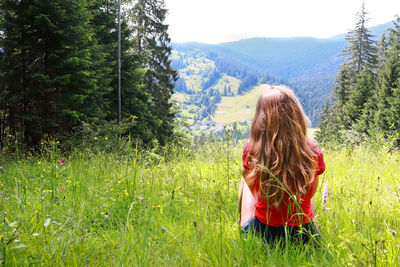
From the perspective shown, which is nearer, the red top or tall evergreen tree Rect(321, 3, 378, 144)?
the red top

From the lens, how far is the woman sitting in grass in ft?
5.74

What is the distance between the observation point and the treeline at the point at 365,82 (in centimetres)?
2738

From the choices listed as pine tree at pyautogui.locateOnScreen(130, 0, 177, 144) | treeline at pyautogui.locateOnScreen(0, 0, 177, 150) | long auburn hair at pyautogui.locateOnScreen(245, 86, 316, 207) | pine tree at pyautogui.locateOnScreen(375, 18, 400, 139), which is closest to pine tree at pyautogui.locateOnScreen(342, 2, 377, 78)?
pine tree at pyautogui.locateOnScreen(375, 18, 400, 139)

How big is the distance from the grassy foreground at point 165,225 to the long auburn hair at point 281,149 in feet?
0.90

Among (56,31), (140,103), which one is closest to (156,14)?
(140,103)

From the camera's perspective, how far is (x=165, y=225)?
2158mm

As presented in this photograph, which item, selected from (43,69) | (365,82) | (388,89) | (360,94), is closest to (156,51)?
(43,69)

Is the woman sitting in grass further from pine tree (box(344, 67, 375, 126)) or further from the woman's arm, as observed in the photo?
pine tree (box(344, 67, 375, 126))

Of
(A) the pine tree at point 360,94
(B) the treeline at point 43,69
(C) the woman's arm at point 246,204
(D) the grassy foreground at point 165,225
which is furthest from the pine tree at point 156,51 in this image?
(A) the pine tree at point 360,94

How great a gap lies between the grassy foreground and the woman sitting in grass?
185mm

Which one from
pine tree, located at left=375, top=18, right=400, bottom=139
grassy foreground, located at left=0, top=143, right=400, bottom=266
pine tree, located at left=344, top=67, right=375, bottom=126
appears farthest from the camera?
pine tree, located at left=344, top=67, right=375, bottom=126

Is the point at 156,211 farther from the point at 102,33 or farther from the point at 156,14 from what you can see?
the point at 156,14

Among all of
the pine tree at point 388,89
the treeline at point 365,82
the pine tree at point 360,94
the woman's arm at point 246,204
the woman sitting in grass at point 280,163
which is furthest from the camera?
the pine tree at point 360,94

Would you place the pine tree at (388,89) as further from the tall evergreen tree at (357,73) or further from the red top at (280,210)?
the red top at (280,210)
